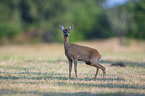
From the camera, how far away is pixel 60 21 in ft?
186

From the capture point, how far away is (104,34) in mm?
57562

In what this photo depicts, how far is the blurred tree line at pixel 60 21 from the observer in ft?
163

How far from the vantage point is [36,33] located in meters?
53.6

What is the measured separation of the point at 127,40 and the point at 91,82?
41.2 metres

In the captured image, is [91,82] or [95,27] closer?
[91,82]

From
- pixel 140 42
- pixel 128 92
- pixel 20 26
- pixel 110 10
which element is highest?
pixel 110 10

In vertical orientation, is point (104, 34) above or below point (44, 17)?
below

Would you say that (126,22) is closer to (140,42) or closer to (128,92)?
(140,42)

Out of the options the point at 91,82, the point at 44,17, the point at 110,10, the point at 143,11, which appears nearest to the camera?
the point at 91,82

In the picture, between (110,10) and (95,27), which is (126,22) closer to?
(110,10)

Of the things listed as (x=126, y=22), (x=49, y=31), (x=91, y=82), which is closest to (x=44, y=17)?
(x=49, y=31)

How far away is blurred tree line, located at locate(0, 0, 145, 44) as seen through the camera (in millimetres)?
49812

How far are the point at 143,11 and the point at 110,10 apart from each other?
7037mm

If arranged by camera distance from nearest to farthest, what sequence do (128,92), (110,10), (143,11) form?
(128,92) < (143,11) < (110,10)
